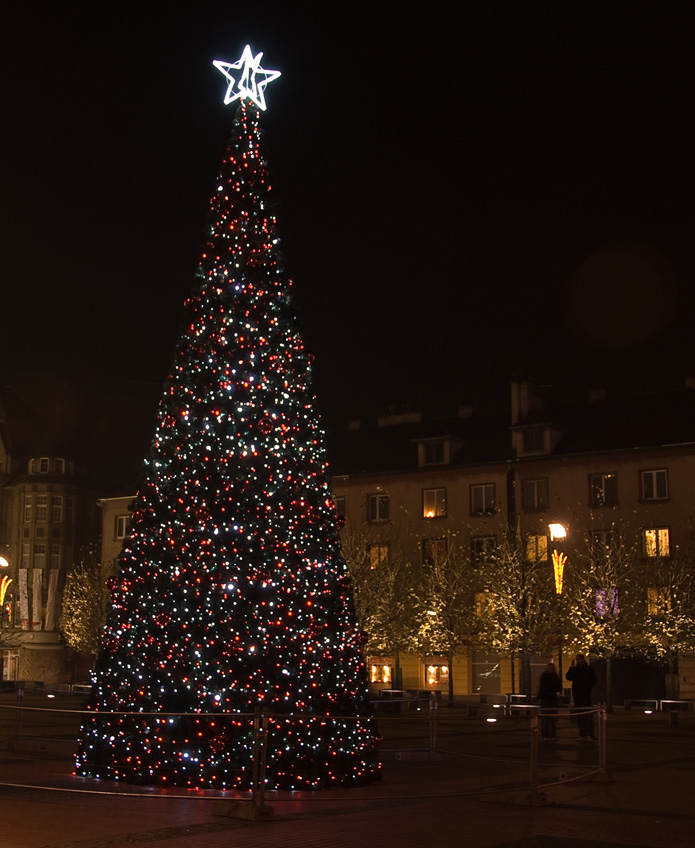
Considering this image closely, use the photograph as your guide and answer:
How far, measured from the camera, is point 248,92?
17.8m

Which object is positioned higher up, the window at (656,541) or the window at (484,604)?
the window at (656,541)

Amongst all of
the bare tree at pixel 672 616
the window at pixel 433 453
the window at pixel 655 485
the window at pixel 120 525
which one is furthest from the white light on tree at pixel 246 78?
the window at pixel 120 525

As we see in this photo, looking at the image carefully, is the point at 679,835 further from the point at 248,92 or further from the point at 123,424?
the point at 123,424

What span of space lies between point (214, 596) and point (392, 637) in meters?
37.3

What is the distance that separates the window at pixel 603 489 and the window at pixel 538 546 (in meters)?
2.93

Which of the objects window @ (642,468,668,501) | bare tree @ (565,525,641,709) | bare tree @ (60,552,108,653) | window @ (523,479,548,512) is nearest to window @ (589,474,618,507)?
window @ (642,468,668,501)

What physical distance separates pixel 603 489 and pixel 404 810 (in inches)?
1647

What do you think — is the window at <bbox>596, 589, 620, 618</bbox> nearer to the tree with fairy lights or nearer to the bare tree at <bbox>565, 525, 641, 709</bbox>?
the bare tree at <bbox>565, 525, 641, 709</bbox>

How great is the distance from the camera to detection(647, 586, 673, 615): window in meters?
44.3

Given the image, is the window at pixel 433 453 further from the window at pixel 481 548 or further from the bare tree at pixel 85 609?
the bare tree at pixel 85 609

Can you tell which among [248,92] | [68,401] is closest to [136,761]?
[248,92]

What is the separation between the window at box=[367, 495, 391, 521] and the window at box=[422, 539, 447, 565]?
2892 mm

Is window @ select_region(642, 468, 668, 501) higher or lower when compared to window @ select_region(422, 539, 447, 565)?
higher

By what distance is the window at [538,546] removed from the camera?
2030 inches
